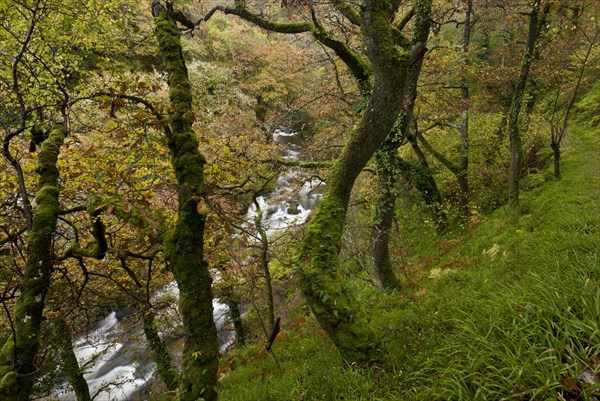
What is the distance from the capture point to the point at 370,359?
140 inches

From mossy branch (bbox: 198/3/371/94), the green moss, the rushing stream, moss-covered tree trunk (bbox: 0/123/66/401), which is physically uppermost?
mossy branch (bbox: 198/3/371/94)

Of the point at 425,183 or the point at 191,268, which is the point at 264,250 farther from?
the point at 425,183

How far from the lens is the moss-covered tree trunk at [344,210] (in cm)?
361

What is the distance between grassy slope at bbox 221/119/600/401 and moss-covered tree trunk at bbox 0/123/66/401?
2323mm

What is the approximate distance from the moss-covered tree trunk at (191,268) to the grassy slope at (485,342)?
3.67 feet

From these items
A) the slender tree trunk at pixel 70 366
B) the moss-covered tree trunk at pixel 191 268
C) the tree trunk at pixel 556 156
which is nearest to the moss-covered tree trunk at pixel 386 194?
the moss-covered tree trunk at pixel 191 268

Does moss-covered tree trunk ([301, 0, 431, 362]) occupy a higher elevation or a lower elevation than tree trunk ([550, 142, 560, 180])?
higher

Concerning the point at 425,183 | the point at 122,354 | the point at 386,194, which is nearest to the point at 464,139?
the point at 425,183

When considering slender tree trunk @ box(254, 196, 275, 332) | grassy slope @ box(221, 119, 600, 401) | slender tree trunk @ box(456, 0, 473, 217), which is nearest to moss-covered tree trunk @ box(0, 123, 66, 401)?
slender tree trunk @ box(254, 196, 275, 332)

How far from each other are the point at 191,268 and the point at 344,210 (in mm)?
2127

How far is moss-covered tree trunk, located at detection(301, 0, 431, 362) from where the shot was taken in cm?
361

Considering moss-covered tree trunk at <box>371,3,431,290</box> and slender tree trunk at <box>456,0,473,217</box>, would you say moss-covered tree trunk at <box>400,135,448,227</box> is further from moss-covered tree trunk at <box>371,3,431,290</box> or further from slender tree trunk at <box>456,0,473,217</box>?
moss-covered tree trunk at <box>371,3,431,290</box>

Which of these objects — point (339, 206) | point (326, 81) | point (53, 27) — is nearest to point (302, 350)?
point (339, 206)

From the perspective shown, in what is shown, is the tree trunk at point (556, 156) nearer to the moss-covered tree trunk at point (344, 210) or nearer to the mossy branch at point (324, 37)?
the mossy branch at point (324, 37)
